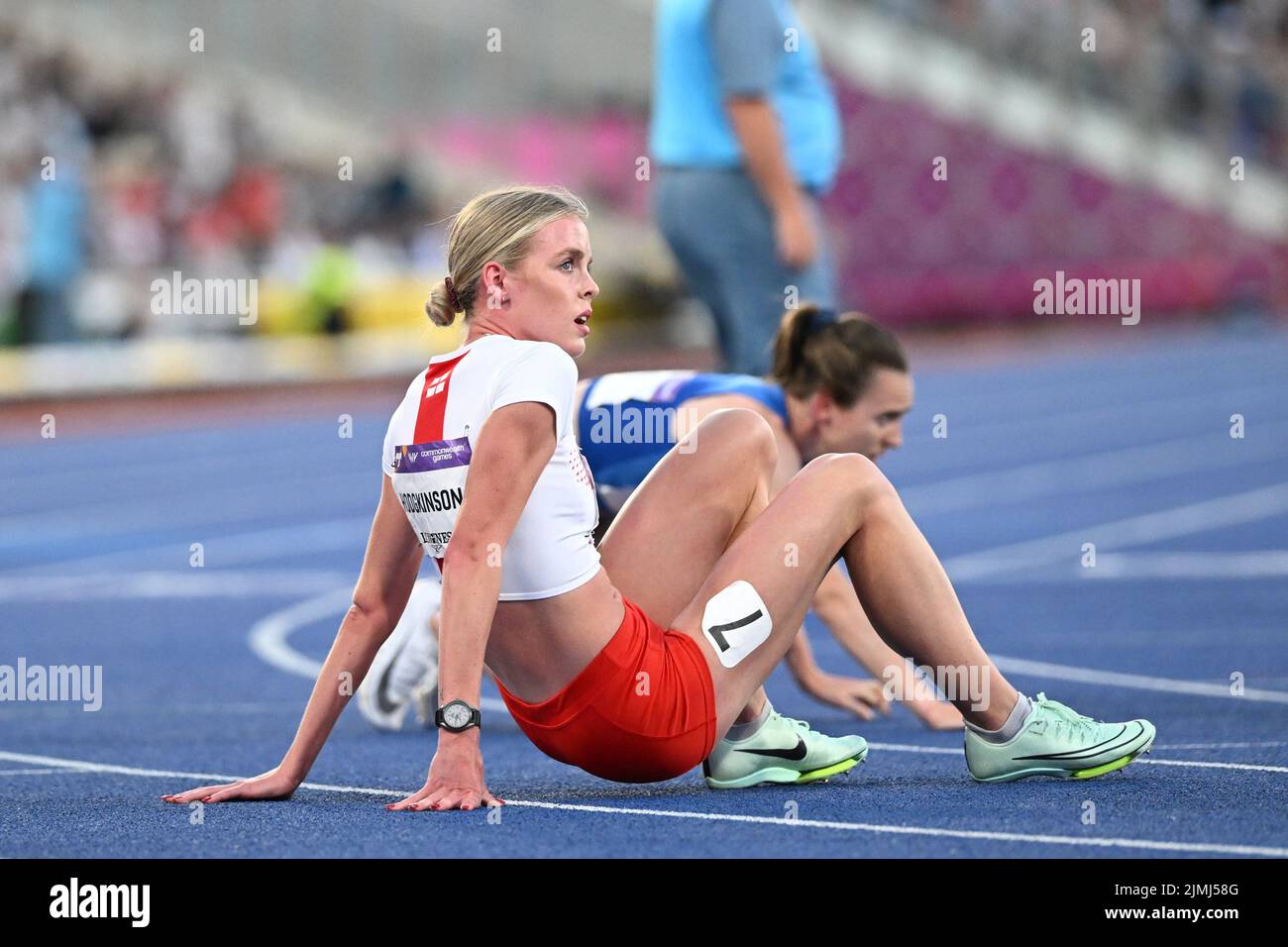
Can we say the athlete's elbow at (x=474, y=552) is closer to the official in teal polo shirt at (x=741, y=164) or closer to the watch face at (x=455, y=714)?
the watch face at (x=455, y=714)

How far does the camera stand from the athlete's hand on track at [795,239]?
279 inches

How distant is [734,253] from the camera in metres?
7.27

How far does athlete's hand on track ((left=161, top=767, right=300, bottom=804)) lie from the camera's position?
466cm

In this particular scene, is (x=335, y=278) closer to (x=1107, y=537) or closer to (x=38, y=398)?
(x=38, y=398)

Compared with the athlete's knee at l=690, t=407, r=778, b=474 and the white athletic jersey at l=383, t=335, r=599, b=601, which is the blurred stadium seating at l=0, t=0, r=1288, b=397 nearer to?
the athlete's knee at l=690, t=407, r=778, b=474

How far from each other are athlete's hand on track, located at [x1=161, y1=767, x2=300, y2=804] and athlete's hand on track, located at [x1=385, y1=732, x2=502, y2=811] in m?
0.52

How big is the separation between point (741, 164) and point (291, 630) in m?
2.66

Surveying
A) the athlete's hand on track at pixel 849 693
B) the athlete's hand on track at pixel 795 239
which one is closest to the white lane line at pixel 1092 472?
the athlete's hand on track at pixel 795 239

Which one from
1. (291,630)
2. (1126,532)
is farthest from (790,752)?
(1126,532)

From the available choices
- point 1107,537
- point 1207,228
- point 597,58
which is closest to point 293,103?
point 597,58

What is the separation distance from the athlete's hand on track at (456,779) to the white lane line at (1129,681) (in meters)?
2.94

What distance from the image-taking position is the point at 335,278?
899 inches

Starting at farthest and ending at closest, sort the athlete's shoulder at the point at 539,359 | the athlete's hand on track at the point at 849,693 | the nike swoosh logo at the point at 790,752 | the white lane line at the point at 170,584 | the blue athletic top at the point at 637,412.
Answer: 1. the white lane line at the point at 170,584
2. the athlete's hand on track at the point at 849,693
3. the blue athletic top at the point at 637,412
4. the nike swoosh logo at the point at 790,752
5. the athlete's shoulder at the point at 539,359
